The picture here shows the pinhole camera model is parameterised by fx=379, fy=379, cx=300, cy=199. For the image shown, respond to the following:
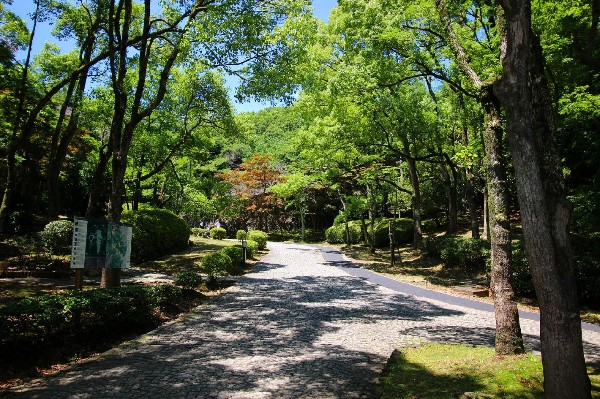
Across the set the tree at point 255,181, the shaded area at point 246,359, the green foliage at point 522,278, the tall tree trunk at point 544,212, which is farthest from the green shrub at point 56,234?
the tree at point 255,181

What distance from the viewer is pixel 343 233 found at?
3216cm

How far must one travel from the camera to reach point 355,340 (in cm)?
678

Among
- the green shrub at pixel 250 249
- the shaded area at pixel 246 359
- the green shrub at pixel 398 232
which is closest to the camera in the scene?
the shaded area at pixel 246 359

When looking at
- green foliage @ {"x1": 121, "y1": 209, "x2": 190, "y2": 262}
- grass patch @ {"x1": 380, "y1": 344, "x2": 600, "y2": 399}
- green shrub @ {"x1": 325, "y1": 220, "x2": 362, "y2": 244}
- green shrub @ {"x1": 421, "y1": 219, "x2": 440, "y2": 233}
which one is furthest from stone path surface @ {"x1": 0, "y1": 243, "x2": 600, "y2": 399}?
green shrub @ {"x1": 325, "y1": 220, "x2": 362, "y2": 244}

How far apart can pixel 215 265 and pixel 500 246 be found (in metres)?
9.42

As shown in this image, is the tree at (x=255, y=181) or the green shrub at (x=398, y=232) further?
the tree at (x=255, y=181)

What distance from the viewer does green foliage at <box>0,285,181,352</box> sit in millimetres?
4812

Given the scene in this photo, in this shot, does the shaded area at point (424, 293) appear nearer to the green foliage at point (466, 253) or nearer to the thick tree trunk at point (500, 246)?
the green foliage at point (466, 253)

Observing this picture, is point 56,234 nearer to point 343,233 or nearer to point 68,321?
point 68,321

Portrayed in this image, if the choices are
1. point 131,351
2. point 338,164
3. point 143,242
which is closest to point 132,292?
point 131,351

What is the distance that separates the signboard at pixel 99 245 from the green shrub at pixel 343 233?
2442cm

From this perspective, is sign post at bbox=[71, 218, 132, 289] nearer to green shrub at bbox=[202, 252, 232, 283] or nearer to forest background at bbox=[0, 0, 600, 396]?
forest background at bbox=[0, 0, 600, 396]

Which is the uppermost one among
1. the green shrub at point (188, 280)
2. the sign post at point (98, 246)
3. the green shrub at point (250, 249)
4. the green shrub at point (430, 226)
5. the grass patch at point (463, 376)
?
the green shrub at point (430, 226)

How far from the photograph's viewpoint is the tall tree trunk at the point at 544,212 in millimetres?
3158
